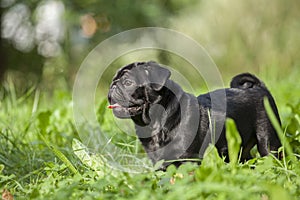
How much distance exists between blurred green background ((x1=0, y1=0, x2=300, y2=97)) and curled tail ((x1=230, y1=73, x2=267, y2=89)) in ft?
17.7

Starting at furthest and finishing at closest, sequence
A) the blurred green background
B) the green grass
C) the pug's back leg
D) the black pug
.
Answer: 1. the blurred green background
2. the pug's back leg
3. the black pug
4. the green grass

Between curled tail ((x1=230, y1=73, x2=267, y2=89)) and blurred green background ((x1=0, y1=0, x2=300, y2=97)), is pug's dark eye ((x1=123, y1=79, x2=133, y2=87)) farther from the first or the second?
blurred green background ((x1=0, y1=0, x2=300, y2=97))

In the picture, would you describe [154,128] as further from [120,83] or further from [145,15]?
[145,15]

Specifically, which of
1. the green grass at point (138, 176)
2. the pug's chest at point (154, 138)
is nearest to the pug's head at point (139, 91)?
the pug's chest at point (154, 138)

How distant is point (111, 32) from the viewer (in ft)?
33.9

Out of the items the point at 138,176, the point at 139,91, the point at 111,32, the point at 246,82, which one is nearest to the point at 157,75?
the point at 139,91

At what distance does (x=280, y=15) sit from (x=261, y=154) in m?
7.21

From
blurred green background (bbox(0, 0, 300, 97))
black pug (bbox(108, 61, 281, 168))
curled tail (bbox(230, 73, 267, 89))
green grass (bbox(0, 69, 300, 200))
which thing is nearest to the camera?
green grass (bbox(0, 69, 300, 200))

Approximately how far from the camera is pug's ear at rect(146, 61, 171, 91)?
12.1 ft

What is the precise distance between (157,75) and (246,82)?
98 centimetres

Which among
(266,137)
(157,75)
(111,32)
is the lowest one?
(266,137)

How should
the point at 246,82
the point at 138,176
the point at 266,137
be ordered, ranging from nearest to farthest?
1. the point at 138,176
2. the point at 266,137
3. the point at 246,82

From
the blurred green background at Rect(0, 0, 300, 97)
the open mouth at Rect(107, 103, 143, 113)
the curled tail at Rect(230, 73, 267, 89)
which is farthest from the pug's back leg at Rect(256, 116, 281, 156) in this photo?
the blurred green background at Rect(0, 0, 300, 97)

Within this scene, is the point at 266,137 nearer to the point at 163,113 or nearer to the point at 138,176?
the point at 163,113
